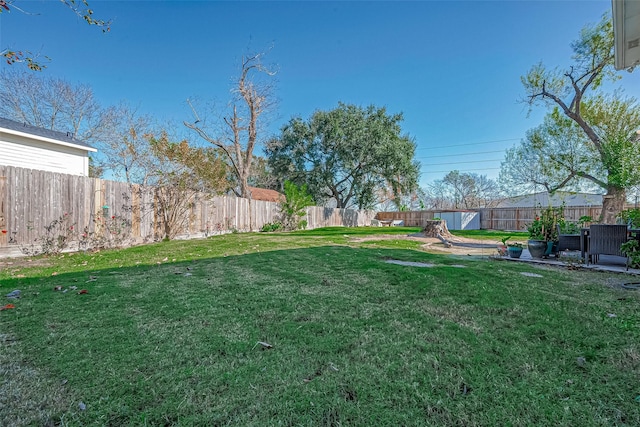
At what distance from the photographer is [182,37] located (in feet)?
31.0

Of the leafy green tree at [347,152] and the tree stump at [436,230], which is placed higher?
the leafy green tree at [347,152]

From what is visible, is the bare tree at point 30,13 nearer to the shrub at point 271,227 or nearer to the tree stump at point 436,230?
the shrub at point 271,227

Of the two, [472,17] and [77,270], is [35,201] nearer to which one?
[77,270]

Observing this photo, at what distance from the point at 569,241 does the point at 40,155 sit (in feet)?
47.2

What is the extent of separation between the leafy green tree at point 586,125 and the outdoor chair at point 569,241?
24.0 ft

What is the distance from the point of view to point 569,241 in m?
5.79

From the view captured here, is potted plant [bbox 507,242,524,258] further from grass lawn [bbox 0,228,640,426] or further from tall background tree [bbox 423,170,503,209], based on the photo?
tall background tree [bbox 423,170,503,209]

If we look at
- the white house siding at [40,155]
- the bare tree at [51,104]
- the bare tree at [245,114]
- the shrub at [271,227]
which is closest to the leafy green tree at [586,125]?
the bare tree at [245,114]

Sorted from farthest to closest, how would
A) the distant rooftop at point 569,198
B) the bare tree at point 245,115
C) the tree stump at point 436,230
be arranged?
1. the distant rooftop at point 569,198
2. the bare tree at point 245,115
3. the tree stump at point 436,230

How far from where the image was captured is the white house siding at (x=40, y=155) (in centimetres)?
825

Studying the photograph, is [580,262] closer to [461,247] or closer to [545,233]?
[545,233]

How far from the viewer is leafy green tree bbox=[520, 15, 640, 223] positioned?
11281mm

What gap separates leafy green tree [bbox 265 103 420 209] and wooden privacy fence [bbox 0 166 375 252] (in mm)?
9581

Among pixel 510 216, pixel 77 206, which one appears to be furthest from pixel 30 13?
pixel 510 216
